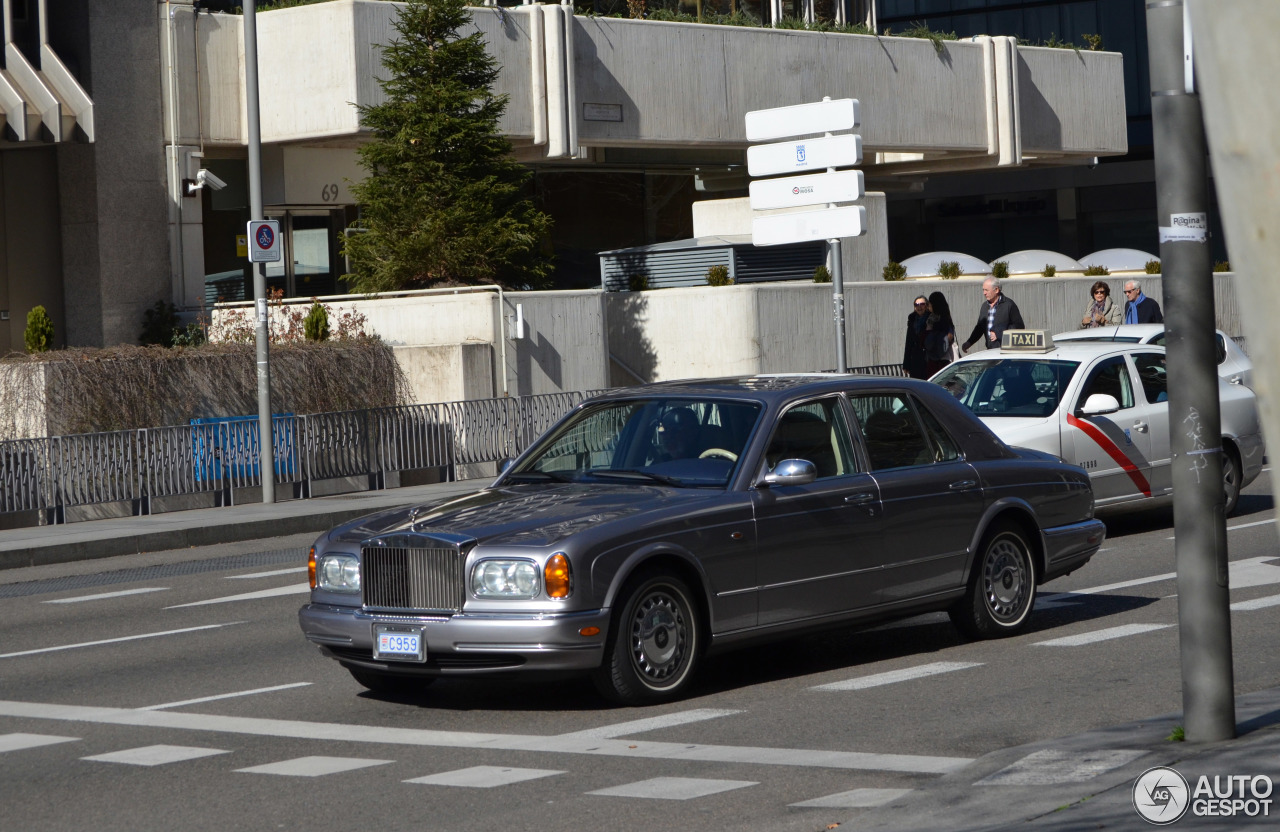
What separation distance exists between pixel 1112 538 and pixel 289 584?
7.24 meters

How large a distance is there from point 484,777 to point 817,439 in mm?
3147

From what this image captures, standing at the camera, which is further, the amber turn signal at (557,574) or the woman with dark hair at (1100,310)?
the woman with dark hair at (1100,310)

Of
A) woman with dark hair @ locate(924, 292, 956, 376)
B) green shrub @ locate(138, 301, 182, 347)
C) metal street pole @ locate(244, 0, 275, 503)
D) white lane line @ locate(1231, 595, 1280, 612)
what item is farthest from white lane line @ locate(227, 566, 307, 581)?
green shrub @ locate(138, 301, 182, 347)

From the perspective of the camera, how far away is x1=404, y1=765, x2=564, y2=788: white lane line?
691 centimetres

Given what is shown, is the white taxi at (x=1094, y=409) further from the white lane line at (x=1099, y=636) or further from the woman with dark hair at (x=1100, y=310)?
the woman with dark hair at (x=1100, y=310)

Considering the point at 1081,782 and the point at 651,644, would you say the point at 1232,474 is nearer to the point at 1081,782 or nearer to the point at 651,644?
the point at 651,644

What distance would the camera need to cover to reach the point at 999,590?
1009 centimetres

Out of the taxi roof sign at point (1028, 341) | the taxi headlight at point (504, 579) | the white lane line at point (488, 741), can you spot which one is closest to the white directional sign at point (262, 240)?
the taxi roof sign at point (1028, 341)

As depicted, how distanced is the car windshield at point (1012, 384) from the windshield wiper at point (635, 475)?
5.90 m

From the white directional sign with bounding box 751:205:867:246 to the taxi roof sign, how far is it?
3.37 meters

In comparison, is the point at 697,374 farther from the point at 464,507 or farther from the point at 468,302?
the point at 464,507

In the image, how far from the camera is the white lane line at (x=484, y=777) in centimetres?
691

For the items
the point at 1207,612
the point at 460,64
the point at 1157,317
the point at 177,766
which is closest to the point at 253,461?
the point at 460,64

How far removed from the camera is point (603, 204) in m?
42.2
